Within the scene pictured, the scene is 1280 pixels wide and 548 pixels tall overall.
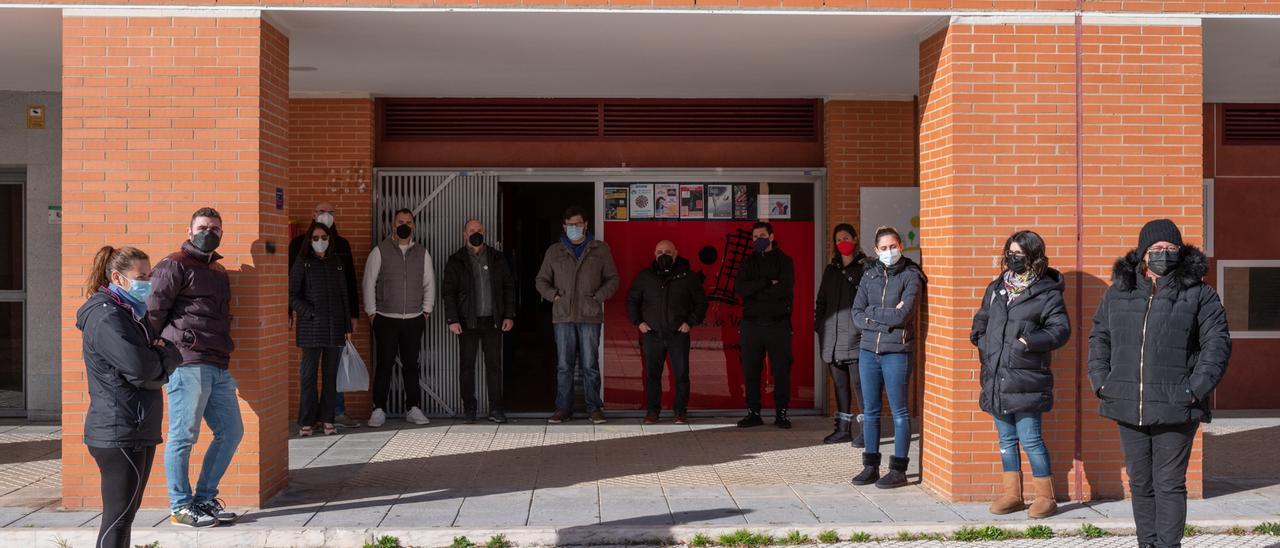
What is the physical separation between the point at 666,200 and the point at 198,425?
5.74m

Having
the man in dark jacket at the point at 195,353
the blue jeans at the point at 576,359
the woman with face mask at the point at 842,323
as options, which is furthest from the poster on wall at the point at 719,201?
the man in dark jacket at the point at 195,353

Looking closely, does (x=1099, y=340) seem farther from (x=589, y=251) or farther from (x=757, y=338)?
(x=589, y=251)

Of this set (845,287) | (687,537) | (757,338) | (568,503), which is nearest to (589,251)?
(757,338)

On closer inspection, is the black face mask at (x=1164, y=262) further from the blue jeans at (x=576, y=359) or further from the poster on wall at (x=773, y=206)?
the blue jeans at (x=576, y=359)

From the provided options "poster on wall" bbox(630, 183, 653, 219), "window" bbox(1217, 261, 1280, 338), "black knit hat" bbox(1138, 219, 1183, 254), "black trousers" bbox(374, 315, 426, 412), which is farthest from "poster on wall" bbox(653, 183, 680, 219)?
"black knit hat" bbox(1138, 219, 1183, 254)

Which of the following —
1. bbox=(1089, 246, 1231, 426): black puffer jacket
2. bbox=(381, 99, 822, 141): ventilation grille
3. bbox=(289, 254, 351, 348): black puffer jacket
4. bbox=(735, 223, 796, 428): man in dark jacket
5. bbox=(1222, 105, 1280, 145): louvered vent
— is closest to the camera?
bbox=(1089, 246, 1231, 426): black puffer jacket

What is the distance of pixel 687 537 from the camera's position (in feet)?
21.4

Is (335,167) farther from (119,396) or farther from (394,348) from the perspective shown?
(119,396)

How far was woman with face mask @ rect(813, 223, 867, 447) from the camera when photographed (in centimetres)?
940

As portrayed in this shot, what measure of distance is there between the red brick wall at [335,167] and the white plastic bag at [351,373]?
90 cm

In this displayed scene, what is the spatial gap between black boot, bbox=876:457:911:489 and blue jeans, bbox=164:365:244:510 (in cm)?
417

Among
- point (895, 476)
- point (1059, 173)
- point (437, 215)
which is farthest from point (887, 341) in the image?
point (437, 215)

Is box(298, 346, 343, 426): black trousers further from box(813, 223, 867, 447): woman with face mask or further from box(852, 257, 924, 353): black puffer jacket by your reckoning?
box(852, 257, 924, 353): black puffer jacket

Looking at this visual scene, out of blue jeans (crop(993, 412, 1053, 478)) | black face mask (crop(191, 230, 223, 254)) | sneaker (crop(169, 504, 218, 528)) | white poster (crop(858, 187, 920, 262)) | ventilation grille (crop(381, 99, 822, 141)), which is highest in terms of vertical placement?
ventilation grille (crop(381, 99, 822, 141))
